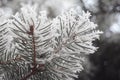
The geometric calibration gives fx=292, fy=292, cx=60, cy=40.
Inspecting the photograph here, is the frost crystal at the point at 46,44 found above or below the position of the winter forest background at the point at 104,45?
below

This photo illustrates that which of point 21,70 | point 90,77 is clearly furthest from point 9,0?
point 21,70

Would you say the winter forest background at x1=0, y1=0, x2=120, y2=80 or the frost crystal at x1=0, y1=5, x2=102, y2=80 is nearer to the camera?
the frost crystal at x1=0, y1=5, x2=102, y2=80


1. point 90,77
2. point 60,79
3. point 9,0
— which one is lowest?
point 60,79

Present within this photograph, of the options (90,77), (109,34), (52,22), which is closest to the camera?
(52,22)

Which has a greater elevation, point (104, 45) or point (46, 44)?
point (104, 45)

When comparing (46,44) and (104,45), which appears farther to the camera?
(104,45)

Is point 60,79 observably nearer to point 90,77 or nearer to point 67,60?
point 67,60

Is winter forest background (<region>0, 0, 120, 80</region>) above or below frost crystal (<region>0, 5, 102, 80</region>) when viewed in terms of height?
above

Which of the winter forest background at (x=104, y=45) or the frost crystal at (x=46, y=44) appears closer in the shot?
the frost crystal at (x=46, y=44)
